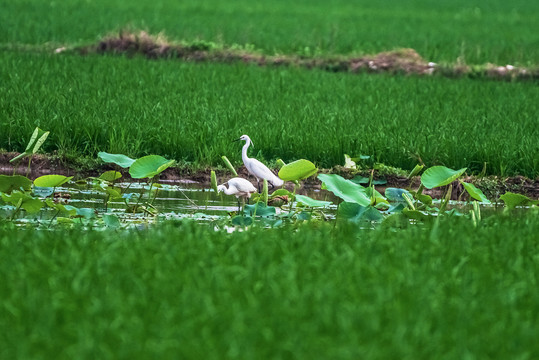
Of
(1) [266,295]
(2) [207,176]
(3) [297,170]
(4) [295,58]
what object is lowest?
(4) [295,58]

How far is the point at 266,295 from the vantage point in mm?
3156

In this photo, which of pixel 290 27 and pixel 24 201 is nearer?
pixel 24 201

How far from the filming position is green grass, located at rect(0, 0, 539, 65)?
53.1 ft

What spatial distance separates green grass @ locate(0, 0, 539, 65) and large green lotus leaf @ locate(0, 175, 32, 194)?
1076cm

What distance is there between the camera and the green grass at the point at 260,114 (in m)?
7.78

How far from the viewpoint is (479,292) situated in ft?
11.1

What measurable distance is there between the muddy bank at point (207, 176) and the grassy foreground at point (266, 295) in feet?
9.65

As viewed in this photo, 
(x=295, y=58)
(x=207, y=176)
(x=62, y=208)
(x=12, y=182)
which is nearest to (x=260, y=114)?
(x=207, y=176)

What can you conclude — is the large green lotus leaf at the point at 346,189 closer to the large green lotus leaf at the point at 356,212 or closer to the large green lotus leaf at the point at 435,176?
the large green lotus leaf at the point at 356,212

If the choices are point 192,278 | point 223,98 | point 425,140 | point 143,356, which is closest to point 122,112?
point 223,98

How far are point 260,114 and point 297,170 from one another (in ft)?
13.1

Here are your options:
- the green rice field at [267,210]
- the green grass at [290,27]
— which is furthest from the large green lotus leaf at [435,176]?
the green grass at [290,27]

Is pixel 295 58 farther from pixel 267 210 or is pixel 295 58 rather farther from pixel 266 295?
pixel 266 295

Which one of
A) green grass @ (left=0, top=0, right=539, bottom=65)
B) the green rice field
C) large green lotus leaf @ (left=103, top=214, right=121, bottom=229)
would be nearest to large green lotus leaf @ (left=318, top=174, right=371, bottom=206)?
the green rice field
